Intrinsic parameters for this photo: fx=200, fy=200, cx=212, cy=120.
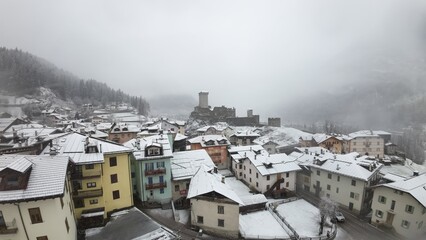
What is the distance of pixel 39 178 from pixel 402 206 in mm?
46845

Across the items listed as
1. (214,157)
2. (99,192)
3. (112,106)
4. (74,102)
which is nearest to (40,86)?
(74,102)

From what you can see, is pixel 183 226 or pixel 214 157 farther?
pixel 214 157

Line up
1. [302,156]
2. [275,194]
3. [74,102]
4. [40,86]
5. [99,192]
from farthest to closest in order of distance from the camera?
1. [74,102]
2. [40,86]
3. [302,156]
4. [275,194]
5. [99,192]

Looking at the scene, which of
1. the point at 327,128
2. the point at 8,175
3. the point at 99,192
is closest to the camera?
the point at 8,175

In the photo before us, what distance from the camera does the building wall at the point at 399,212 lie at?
94.0 feet

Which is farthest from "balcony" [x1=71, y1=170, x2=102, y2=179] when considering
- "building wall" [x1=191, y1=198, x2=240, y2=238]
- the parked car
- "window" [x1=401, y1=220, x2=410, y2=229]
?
"window" [x1=401, y1=220, x2=410, y2=229]

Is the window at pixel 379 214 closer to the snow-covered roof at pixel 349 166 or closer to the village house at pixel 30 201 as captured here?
the snow-covered roof at pixel 349 166

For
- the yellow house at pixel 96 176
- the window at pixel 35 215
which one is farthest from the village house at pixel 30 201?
the yellow house at pixel 96 176

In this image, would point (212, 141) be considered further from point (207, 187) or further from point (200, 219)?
point (200, 219)

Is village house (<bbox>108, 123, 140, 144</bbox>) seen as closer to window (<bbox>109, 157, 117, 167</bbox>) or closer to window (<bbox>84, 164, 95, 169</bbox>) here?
window (<bbox>109, 157, 117, 167</bbox>)

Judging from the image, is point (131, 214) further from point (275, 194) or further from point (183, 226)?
point (275, 194)

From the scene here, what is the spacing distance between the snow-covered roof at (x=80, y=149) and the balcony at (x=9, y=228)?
8.06 metres

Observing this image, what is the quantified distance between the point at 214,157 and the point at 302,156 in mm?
24343

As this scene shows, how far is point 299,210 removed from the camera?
128 ft
